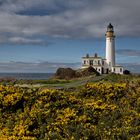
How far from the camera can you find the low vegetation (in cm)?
1034

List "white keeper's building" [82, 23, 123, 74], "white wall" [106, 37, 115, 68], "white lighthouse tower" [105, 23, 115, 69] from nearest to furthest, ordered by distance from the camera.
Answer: "white keeper's building" [82, 23, 123, 74] → "white wall" [106, 37, 115, 68] → "white lighthouse tower" [105, 23, 115, 69]

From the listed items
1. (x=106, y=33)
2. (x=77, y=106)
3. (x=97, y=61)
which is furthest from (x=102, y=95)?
(x=106, y=33)

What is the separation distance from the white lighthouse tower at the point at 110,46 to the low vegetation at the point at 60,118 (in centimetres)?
7094

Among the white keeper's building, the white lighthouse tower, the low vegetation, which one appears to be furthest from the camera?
the white lighthouse tower

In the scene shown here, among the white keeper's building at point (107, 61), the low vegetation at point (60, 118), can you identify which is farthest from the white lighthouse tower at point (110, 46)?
the low vegetation at point (60, 118)

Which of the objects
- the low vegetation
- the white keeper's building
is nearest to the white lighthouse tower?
the white keeper's building

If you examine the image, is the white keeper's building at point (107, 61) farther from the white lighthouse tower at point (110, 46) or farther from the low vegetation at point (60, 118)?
the low vegetation at point (60, 118)

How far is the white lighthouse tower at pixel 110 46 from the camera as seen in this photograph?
85.7 metres

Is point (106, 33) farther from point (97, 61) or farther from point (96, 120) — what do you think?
point (96, 120)

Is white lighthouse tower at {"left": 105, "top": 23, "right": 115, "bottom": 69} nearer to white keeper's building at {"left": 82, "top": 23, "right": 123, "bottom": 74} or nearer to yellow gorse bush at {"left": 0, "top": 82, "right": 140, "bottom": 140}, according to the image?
white keeper's building at {"left": 82, "top": 23, "right": 123, "bottom": 74}

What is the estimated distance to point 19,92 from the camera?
1355 centimetres

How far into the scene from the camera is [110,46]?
87125mm

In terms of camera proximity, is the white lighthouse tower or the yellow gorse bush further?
the white lighthouse tower

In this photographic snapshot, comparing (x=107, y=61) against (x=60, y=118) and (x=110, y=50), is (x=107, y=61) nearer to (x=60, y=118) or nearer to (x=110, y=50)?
(x=110, y=50)
